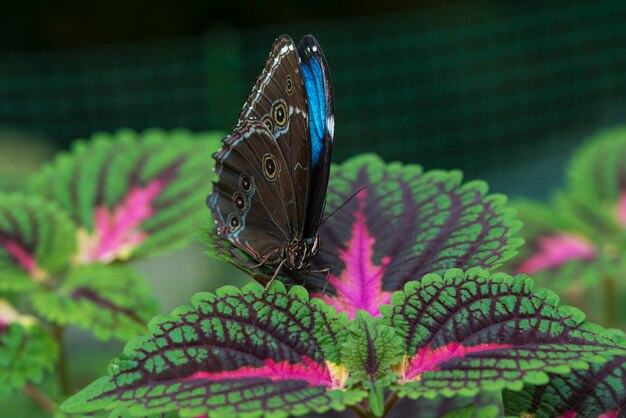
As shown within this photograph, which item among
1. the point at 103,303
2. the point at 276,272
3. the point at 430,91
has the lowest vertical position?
the point at 276,272

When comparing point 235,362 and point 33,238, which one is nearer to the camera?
point 235,362

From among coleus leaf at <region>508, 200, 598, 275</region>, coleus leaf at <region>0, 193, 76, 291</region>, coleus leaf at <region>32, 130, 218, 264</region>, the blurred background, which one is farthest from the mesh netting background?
coleus leaf at <region>0, 193, 76, 291</region>

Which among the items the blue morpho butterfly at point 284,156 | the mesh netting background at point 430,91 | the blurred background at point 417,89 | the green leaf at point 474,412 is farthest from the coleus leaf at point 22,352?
the mesh netting background at point 430,91

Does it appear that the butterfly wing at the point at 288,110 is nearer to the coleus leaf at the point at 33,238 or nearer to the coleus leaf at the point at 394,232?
the coleus leaf at the point at 394,232

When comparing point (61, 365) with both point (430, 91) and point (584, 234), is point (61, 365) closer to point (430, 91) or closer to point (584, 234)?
point (584, 234)

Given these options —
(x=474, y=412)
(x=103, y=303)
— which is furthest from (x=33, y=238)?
(x=474, y=412)

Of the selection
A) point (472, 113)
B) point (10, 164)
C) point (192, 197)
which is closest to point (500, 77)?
point (472, 113)

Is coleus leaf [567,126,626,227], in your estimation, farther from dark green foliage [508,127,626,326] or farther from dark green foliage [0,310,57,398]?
dark green foliage [0,310,57,398]
